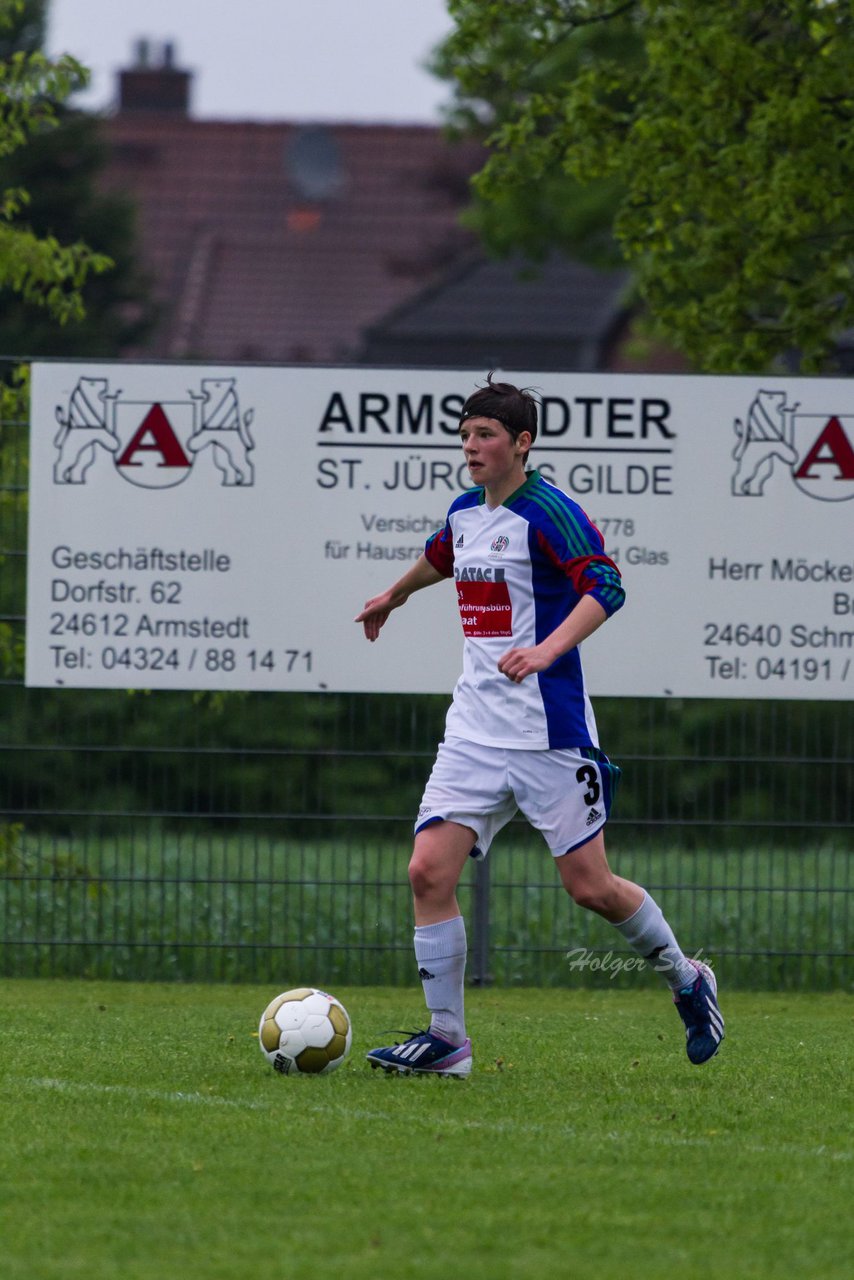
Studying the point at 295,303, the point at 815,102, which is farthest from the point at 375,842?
the point at 295,303

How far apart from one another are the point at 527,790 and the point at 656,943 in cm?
72

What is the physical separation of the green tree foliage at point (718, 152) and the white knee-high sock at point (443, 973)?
588 centimetres

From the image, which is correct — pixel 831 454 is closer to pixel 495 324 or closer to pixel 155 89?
pixel 495 324

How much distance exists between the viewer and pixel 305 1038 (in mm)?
6711

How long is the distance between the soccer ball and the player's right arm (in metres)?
1.33

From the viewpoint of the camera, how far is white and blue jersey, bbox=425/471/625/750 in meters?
6.67

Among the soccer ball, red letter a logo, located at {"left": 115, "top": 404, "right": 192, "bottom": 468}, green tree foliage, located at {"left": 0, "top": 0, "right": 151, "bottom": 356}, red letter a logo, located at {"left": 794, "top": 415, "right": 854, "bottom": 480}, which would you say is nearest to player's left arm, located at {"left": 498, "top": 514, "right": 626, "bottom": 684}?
the soccer ball

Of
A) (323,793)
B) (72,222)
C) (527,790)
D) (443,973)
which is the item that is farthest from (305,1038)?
(72,222)

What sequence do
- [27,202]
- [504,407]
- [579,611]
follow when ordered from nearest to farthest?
[579,611]
[504,407]
[27,202]

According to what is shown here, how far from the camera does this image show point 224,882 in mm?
10711

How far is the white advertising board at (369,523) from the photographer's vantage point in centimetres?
1042

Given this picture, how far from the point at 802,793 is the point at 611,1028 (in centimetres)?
239

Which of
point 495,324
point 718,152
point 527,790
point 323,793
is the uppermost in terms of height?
point 495,324

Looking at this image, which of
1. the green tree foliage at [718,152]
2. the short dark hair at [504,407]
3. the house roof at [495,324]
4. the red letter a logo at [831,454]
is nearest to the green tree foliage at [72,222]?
the house roof at [495,324]
